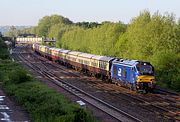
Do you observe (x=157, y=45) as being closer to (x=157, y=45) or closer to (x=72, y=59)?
(x=157, y=45)

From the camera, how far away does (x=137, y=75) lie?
34312mm

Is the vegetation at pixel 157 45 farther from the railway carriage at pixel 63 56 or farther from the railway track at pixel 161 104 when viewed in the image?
the railway carriage at pixel 63 56

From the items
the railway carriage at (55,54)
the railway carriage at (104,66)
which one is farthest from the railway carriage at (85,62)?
the railway carriage at (55,54)

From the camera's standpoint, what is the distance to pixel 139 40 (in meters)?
51.8

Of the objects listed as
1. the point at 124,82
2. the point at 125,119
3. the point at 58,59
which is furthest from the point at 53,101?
the point at 58,59

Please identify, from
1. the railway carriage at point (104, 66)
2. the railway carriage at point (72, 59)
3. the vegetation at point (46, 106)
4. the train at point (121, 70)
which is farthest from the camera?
the railway carriage at point (72, 59)

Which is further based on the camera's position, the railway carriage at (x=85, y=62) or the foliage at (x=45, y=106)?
the railway carriage at (x=85, y=62)

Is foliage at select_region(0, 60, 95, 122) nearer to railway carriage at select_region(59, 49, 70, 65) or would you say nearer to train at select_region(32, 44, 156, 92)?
train at select_region(32, 44, 156, 92)

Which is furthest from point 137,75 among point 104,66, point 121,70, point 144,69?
point 104,66

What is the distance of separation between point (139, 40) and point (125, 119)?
3011cm

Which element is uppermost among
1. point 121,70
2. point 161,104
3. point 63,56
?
point 121,70

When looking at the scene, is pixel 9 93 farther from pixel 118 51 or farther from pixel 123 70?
pixel 118 51

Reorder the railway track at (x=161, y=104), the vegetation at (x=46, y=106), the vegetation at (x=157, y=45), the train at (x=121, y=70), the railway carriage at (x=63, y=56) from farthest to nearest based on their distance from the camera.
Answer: the railway carriage at (x=63, y=56)
the vegetation at (x=157, y=45)
the train at (x=121, y=70)
the railway track at (x=161, y=104)
the vegetation at (x=46, y=106)

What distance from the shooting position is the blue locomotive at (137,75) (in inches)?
1340
